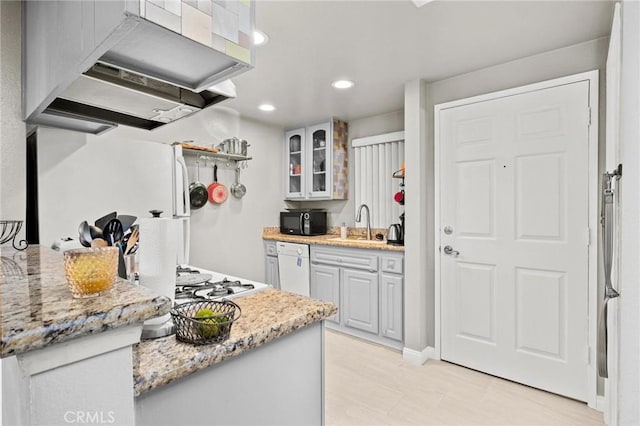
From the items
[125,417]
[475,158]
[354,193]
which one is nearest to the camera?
[125,417]

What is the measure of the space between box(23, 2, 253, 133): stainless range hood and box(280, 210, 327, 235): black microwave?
2386 millimetres

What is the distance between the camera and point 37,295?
603 millimetres

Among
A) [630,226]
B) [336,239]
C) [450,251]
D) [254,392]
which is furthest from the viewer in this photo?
[336,239]

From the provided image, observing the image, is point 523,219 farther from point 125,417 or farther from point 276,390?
point 125,417

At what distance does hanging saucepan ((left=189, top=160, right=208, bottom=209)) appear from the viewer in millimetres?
3227

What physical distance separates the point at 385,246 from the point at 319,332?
1938 mm

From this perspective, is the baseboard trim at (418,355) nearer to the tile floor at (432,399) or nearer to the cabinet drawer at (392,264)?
the tile floor at (432,399)

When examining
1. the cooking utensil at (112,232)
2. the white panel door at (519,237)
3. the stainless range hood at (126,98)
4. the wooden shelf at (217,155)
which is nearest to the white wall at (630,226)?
the white panel door at (519,237)

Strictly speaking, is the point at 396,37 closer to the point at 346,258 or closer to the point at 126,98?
the point at 126,98

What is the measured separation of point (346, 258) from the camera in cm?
322

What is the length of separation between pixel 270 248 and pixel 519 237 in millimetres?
2547

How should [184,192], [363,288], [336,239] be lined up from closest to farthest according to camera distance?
[184,192], [363,288], [336,239]

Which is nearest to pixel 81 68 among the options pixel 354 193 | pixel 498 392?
pixel 498 392

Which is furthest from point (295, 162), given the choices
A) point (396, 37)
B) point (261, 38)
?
point (396, 37)
